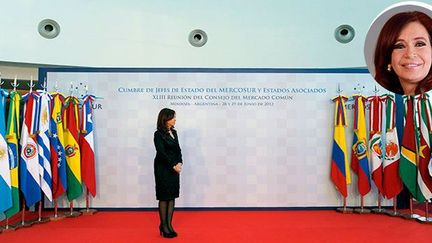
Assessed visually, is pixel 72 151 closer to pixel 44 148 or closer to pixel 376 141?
pixel 44 148

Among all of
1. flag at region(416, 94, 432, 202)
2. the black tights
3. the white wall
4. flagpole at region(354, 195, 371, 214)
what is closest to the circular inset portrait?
the black tights

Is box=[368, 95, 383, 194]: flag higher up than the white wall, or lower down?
lower down

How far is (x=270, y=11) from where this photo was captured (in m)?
7.04

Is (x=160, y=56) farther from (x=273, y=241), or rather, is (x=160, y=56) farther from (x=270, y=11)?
(x=273, y=241)

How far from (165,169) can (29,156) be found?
163 cm

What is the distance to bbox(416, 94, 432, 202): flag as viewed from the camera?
13.1ft

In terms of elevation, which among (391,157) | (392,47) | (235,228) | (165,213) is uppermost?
(392,47)

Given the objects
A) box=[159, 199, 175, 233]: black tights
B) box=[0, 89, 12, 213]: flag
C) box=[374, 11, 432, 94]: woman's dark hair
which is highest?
box=[374, 11, 432, 94]: woman's dark hair

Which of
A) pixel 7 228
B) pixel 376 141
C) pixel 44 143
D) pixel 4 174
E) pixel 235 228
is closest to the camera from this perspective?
pixel 4 174

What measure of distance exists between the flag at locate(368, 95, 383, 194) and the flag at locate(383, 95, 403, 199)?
61 mm

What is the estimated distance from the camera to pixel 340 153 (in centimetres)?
459

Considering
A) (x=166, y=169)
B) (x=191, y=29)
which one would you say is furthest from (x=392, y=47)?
(x=191, y=29)

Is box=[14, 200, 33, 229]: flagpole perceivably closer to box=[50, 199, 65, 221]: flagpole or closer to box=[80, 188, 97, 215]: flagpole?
box=[50, 199, 65, 221]: flagpole

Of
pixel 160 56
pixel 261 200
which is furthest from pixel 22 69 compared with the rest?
pixel 261 200
